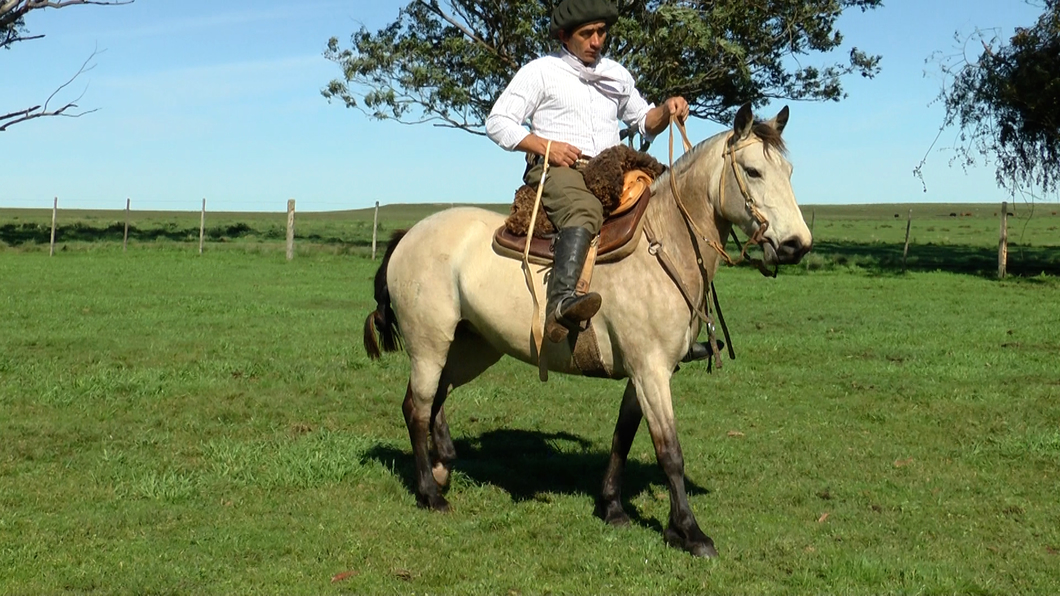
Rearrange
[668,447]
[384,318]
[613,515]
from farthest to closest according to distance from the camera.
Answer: [384,318] → [613,515] → [668,447]

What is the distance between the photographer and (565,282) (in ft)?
19.4

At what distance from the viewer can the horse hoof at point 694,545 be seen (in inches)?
224

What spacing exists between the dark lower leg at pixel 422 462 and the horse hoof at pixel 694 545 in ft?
5.13

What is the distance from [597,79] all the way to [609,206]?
782 mm

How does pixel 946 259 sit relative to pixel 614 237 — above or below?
below

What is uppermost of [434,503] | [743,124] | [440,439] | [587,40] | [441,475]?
[587,40]

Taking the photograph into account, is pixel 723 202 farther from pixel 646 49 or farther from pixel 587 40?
pixel 646 49

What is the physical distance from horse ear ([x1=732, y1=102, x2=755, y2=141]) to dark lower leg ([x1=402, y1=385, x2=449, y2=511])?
A: 2.78m

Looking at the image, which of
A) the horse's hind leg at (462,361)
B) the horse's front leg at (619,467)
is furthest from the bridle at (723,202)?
the horse's hind leg at (462,361)

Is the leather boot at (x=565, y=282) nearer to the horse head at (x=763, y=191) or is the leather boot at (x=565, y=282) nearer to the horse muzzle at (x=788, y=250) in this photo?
the horse head at (x=763, y=191)

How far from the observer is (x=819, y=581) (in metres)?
5.36

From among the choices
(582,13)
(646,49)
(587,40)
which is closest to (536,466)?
(587,40)

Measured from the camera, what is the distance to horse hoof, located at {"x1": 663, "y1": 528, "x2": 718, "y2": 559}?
18.7 ft

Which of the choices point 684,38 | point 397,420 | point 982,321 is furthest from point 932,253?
point 397,420
